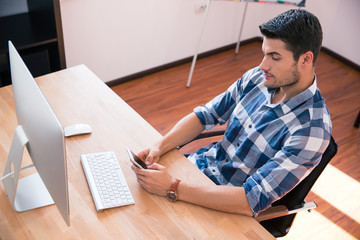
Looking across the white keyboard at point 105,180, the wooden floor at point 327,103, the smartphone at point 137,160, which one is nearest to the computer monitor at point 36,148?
the white keyboard at point 105,180

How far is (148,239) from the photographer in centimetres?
139

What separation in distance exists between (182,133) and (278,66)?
1.74 ft

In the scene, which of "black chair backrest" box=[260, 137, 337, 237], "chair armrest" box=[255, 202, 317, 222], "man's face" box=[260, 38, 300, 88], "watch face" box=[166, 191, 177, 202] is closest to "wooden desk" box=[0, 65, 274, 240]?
"watch face" box=[166, 191, 177, 202]

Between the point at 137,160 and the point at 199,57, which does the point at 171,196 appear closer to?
the point at 137,160

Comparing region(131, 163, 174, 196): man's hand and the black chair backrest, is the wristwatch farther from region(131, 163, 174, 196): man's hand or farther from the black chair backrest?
the black chair backrest

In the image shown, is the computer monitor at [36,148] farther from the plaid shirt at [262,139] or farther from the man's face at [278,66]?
the man's face at [278,66]

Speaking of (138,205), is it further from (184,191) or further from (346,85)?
(346,85)

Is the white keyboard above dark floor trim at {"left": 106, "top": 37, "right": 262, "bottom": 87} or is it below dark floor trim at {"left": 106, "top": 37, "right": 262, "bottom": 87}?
above

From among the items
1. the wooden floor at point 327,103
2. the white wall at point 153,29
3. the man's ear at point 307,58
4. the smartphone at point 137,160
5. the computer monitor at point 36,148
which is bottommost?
the wooden floor at point 327,103

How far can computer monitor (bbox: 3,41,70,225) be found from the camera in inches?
44.1

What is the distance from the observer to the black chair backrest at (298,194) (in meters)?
1.57

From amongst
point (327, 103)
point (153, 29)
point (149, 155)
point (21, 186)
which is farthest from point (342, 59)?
point (21, 186)

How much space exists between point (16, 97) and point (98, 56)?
185 centimetres

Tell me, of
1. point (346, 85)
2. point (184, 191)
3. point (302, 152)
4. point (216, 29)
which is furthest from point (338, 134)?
point (184, 191)
